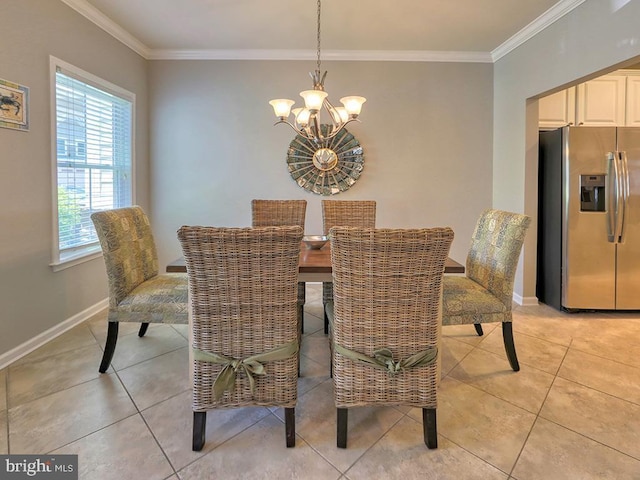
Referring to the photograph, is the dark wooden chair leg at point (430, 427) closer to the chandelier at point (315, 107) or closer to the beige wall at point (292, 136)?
the chandelier at point (315, 107)

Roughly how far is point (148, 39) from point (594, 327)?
4832 mm

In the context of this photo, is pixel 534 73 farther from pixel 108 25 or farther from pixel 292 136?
pixel 108 25

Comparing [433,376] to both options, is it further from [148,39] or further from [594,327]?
[148,39]

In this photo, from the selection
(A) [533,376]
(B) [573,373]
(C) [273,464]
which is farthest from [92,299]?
(B) [573,373]

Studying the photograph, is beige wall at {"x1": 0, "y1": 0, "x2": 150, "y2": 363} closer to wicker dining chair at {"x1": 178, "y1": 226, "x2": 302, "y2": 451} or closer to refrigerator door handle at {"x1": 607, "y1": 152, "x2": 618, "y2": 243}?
wicker dining chair at {"x1": 178, "y1": 226, "x2": 302, "y2": 451}

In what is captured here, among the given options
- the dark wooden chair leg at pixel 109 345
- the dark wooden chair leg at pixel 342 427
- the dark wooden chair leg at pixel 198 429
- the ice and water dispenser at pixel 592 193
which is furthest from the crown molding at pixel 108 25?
the ice and water dispenser at pixel 592 193

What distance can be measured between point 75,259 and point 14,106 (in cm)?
116

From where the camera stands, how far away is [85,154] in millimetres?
2826

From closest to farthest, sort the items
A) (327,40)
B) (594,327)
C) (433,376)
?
(433,376)
(594,327)
(327,40)

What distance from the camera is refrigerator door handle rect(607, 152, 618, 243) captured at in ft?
9.20

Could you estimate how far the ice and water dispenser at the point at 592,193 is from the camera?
2.88 meters

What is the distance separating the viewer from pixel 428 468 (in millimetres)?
1350

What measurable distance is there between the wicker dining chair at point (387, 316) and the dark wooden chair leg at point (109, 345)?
1.40m

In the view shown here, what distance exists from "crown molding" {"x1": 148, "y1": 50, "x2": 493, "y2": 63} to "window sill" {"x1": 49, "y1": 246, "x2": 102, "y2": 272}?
2166mm
